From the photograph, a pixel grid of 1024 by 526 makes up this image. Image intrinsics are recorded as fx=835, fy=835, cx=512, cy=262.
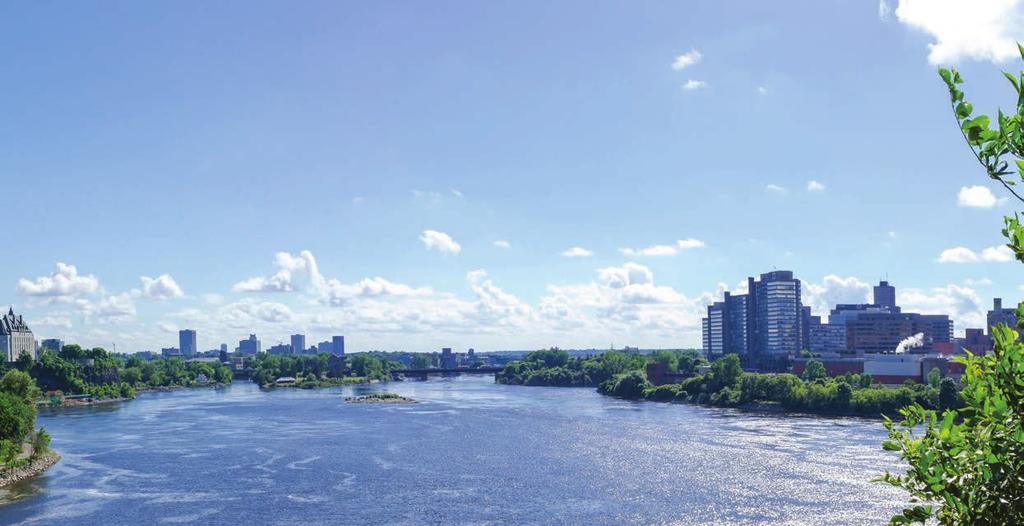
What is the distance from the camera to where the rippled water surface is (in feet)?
177

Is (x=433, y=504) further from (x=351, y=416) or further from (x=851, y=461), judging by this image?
(x=351, y=416)

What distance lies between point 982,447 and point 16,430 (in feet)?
262

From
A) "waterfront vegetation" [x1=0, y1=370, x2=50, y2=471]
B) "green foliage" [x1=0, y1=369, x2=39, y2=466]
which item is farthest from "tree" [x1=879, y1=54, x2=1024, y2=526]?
"green foliage" [x1=0, y1=369, x2=39, y2=466]

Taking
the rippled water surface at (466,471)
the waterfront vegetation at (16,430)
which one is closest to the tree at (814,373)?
the rippled water surface at (466,471)

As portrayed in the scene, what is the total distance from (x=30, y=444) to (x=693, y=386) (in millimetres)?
101946

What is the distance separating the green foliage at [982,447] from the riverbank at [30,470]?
2877 inches

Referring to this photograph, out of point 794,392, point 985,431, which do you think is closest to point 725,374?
point 794,392

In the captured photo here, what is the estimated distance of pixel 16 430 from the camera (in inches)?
2793

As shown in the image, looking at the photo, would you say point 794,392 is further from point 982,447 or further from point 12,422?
point 982,447

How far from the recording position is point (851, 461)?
6862 cm

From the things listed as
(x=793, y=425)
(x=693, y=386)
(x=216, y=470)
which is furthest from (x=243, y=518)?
(x=693, y=386)

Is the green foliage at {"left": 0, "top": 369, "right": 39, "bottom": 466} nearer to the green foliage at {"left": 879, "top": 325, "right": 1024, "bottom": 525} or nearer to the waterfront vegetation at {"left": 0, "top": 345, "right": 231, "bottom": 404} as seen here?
the green foliage at {"left": 879, "top": 325, "right": 1024, "bottom": 525}

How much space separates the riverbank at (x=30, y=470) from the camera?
65.7 m

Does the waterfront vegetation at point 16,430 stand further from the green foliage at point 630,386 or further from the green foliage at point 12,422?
the green foliage at point 630,386
